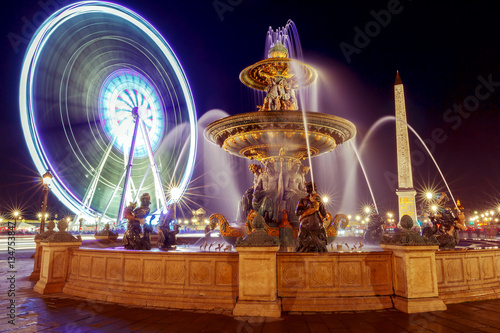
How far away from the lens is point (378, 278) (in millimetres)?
5586

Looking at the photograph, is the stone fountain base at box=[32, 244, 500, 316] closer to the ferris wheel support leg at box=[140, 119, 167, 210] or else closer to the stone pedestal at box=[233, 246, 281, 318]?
the stone pedestal at box=[233, 246, 281, 318]

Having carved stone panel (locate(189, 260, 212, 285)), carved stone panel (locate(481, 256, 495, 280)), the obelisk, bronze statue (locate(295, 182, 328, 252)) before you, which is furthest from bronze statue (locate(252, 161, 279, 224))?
the obelisk

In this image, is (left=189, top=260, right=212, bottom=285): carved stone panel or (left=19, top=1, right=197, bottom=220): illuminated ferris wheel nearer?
(left=189, top=260, right=212, bottom=285): carved stone panel

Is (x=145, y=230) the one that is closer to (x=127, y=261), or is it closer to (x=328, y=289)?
(x=127, y=261)

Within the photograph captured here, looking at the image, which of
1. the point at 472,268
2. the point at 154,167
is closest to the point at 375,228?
the point at 472,268

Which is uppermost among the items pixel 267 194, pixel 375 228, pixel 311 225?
pixel 267 194

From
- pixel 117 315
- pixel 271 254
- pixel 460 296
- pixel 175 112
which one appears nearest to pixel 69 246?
pixel 117 315

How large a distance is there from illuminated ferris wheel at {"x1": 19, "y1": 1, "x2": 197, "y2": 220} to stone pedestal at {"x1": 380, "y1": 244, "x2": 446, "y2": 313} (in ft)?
64.1

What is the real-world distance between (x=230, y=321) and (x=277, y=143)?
6319mm

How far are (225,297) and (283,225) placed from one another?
4.26 m

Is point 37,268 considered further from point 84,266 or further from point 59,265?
point 84,266

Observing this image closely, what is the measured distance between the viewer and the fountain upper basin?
920cm

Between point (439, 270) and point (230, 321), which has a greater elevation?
point (439, 270)

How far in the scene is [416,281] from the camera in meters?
5.33
